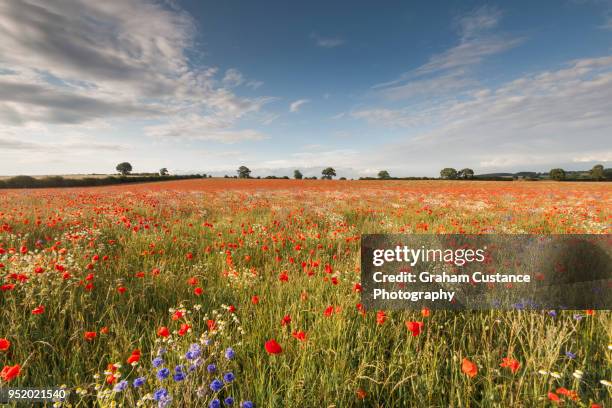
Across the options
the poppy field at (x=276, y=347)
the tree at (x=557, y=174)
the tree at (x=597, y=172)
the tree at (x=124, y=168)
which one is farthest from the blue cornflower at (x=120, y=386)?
the tree at (x=124, y=168)

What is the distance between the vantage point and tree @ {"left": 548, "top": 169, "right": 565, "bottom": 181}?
258 ft

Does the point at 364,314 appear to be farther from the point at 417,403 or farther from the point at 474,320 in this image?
the point at 474,320

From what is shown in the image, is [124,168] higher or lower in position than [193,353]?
higher

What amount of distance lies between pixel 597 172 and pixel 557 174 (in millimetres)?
10360

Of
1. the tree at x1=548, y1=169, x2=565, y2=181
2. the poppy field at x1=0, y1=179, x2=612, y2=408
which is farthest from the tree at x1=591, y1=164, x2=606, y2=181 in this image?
the poppy field at x1=0, y1=179, x2=612, y2=408

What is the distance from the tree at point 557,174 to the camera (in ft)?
258

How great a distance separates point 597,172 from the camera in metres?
78.4

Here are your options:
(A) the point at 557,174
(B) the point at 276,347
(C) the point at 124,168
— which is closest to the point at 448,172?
(A) the point at 557,174

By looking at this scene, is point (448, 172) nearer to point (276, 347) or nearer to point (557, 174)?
point (557, 174)

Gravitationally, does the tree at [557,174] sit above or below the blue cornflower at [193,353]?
above

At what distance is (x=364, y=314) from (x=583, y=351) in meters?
1.78

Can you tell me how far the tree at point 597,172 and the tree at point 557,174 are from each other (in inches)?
262

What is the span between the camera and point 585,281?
3316mm

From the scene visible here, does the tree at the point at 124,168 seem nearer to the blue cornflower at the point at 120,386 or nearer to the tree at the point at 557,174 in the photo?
the blue cornflower at the point at 120,386
